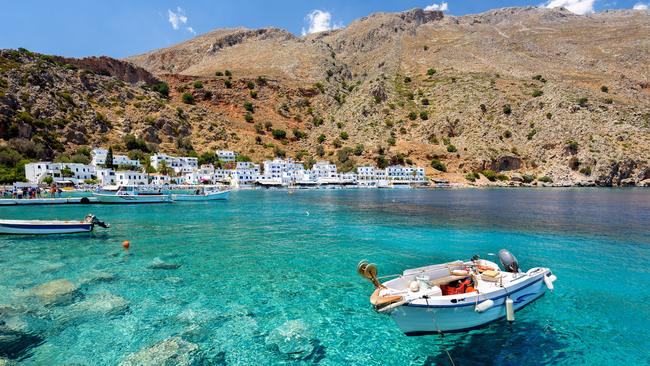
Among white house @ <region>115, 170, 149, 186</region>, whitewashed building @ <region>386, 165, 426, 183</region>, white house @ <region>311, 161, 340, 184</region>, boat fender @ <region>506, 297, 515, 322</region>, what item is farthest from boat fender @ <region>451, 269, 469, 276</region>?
whitewashed building @ <region>386, 165, 426, 183</region>

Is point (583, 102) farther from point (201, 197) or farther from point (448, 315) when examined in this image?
point (448, 315)

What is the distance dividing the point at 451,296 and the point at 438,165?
96540 millimetres

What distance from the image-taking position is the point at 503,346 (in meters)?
8.79

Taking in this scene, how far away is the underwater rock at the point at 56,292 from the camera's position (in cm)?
1163

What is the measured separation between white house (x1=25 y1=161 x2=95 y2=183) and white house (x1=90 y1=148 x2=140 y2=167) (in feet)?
12.9

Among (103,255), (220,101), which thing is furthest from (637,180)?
(220,101)

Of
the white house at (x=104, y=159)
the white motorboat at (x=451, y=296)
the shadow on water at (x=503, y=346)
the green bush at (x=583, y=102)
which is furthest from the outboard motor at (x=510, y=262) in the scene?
the green bush at (x=583, y=102)

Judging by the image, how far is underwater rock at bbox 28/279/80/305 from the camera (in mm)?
11633

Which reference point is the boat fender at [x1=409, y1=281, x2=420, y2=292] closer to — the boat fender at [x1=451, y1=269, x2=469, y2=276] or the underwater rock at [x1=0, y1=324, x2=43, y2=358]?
the boat fender at [x1=451, y1=269, x2=469, y2=276]

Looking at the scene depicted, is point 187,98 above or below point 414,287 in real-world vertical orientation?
above

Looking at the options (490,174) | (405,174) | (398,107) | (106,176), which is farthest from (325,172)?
(106,176)

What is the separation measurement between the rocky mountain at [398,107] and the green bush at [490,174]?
9.8 inches

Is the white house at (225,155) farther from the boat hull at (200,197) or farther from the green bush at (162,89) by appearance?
the boat hull at (200,197)

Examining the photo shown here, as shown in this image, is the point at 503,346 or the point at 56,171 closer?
the point at 503,346
